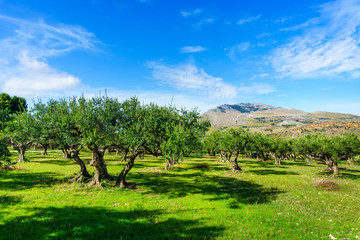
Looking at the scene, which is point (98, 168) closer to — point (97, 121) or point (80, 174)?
point (80, 174)

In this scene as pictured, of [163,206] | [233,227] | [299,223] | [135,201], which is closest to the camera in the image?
[233,227]

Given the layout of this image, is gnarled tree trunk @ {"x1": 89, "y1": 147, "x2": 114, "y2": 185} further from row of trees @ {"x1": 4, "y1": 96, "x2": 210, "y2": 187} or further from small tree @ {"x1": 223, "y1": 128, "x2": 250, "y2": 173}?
small tree @ {"x1": 223, "y1": 128, "x2": 250, "y2": 173}

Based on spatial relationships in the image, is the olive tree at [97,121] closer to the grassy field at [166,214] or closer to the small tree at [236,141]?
the grassy field at [166,214]


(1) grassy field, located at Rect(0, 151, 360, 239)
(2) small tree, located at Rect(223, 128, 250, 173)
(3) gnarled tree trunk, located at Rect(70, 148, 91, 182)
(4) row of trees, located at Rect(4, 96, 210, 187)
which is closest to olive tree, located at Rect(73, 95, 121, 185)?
(4) row of trees, located at Rect(4, 96, 210, 187)

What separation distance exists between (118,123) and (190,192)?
14.0 metres

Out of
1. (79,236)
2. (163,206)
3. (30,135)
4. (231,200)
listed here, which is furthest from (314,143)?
(30,135)

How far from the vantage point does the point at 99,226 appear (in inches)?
483

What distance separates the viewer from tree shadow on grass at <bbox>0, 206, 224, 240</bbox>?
11.0m

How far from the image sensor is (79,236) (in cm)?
1088

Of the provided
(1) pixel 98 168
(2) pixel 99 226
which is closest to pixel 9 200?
(1) pixel 98 168

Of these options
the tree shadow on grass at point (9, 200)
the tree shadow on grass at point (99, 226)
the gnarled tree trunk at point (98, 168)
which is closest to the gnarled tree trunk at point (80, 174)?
the gnarled tree trunk at point (98, 168)

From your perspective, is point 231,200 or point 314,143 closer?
point 231,200

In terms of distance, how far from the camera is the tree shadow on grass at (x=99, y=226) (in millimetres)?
11023

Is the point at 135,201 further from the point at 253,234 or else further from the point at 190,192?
the point at 253,234
